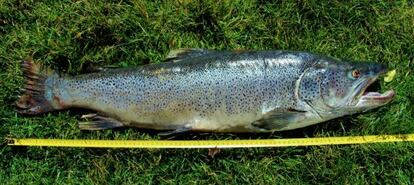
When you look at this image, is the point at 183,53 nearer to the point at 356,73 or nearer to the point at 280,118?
the point at 280,118

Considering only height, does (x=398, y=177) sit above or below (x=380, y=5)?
below

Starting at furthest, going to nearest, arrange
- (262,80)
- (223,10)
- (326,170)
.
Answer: (223,10)
(326,170)
(262,80)

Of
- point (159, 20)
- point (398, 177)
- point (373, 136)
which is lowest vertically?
point (398, 177)

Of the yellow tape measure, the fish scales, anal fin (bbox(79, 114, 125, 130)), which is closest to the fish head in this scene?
the fish scales

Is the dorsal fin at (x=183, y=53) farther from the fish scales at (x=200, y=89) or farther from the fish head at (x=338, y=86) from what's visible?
the fish head at (x=338, y=86)

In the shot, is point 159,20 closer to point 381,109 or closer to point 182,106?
point 182,106

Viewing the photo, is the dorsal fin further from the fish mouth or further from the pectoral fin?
the fish mouth

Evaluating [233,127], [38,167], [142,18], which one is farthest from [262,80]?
[38,167]

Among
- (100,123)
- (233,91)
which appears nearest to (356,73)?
(233,91)
